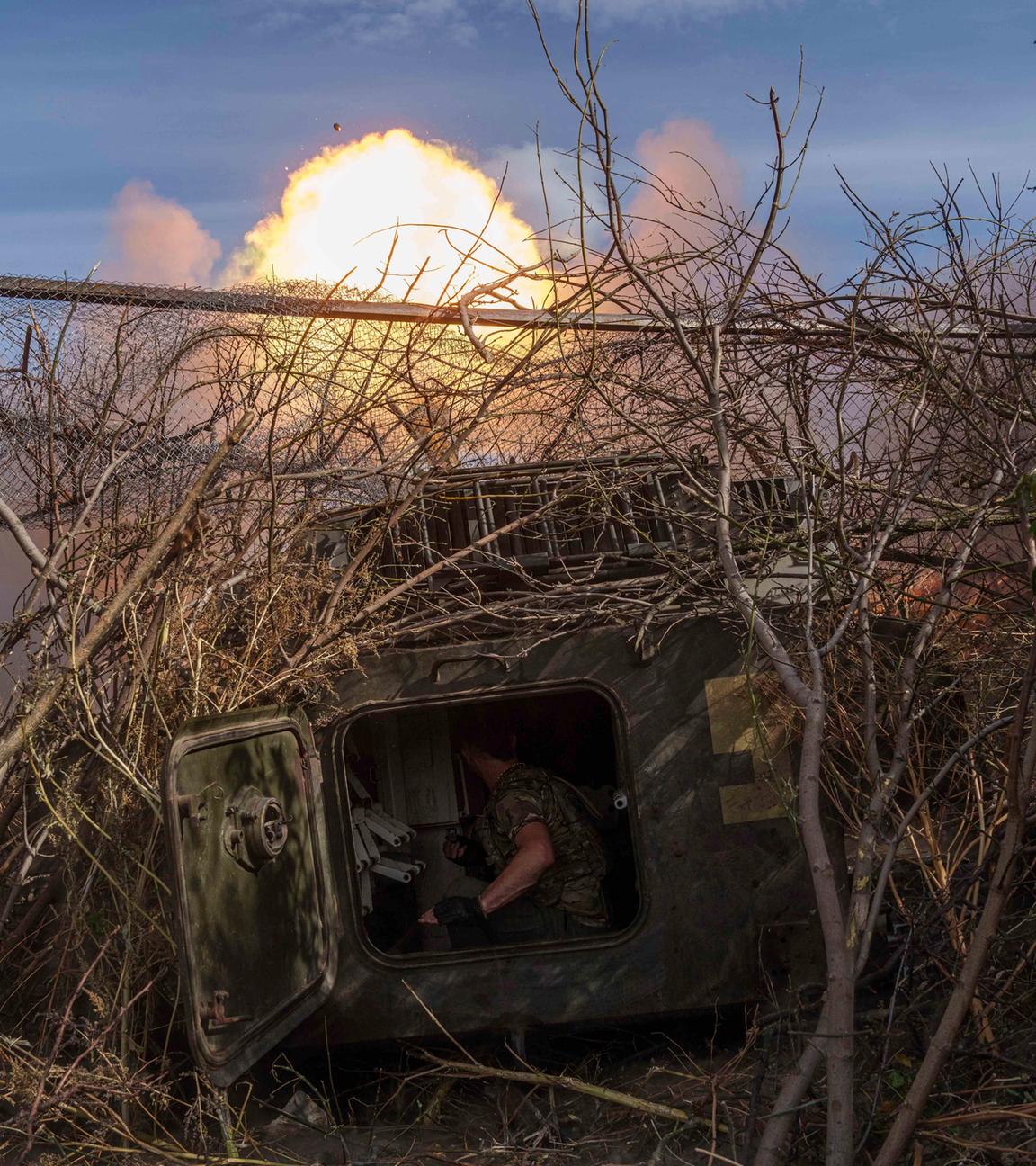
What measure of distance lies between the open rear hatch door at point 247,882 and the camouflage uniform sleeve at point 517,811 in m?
0.82

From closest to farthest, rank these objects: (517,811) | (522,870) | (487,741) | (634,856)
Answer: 1. (634,856)
2. (522,870)
3. (517,811)
4. (487,741)

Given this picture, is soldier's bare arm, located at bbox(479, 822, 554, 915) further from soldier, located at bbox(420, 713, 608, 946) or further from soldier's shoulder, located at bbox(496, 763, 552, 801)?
soldier's shoulder, located at bbox(496, 763, 552, 801)

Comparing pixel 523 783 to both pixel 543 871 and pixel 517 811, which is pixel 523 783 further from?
pixel 543 871

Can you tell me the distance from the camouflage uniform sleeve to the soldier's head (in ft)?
0.74

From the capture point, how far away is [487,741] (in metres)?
5.56

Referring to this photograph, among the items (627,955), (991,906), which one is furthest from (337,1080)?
(991,906)

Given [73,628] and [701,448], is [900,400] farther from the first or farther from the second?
[73,628]

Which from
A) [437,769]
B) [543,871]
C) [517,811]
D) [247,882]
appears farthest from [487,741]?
[247,882]

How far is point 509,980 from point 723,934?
0.77 metres

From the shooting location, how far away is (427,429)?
202 inches

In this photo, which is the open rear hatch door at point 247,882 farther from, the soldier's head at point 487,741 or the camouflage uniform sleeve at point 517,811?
A: the soldier's head at point 487,741

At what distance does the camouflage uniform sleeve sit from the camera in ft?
16.3

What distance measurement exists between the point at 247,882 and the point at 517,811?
1335 millimetres

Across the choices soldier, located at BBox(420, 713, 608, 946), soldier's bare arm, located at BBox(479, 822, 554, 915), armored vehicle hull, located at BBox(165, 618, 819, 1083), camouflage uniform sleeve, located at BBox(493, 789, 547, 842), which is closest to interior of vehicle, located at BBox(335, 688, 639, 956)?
soldier, located at BBox(420, 713, 608, 946)
